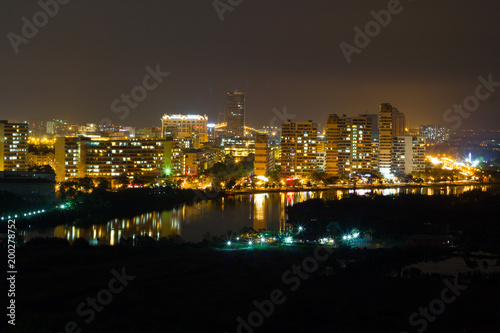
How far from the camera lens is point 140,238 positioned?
8.37 m

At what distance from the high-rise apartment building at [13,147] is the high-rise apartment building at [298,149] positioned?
7.31 m

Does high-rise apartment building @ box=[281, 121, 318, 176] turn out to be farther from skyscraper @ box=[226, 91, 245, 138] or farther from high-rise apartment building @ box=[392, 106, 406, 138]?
skyscraper @ box=[226, 91, 245, 138]

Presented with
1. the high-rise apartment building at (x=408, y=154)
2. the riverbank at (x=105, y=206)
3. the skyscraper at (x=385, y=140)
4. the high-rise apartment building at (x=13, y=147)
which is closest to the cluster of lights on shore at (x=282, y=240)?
the riverbank at (x=105, y=206)

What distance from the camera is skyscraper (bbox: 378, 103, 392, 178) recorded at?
20078mm

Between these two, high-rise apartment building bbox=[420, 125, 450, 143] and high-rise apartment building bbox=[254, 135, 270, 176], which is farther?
high-rise apartment building bbox=[420, 125, 450, 143]

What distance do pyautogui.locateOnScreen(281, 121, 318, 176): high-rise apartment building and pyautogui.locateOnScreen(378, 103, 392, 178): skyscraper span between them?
2.74 metres

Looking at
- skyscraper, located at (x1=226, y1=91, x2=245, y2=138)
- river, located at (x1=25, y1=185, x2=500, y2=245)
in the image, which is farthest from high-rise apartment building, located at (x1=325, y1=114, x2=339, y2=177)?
skyscraper, located at (x1=226, y1=91, x2=245, y2=138)

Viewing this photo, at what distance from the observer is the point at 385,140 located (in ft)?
66.0

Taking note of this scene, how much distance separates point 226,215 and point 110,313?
6.20 metres

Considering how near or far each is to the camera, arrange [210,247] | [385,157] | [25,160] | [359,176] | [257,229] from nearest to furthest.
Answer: [210,247]
[257,229]
[25,160]
[359,176]
[385,157]

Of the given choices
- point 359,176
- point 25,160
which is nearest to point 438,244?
point 359,176

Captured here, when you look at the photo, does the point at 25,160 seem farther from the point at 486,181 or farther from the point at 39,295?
the point at 486,181

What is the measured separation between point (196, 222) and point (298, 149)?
27.6 ft

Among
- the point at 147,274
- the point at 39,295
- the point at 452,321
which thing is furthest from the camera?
the point at 147,274
